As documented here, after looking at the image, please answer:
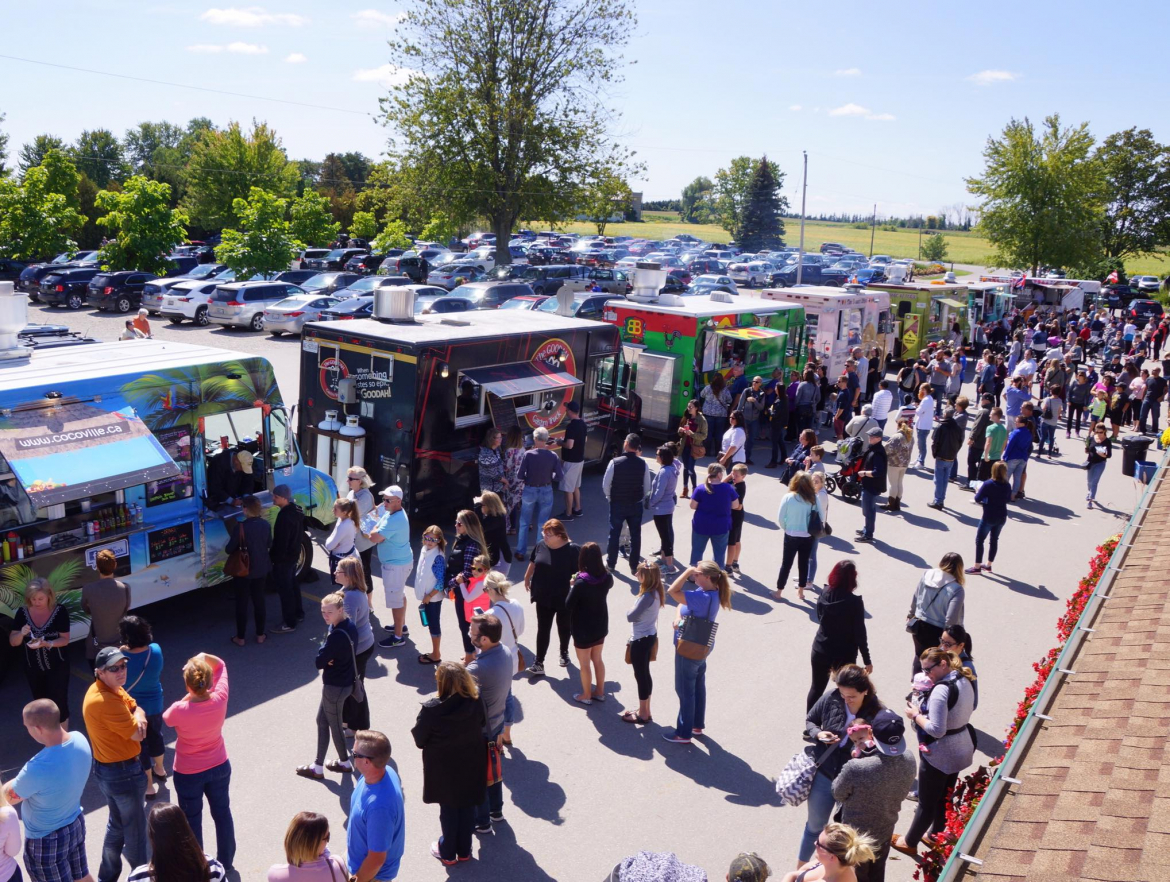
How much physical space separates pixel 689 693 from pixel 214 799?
11.6 ft

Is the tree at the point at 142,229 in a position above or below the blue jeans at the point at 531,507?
above

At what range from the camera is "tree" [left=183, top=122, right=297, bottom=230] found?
173ft

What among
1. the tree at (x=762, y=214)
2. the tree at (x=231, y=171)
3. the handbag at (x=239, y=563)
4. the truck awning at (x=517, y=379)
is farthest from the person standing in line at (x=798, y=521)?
the tree at (x=762, y=214)

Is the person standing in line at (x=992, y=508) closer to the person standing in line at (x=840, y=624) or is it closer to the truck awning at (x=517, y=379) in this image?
the person standing in line at (x=840, y=624)

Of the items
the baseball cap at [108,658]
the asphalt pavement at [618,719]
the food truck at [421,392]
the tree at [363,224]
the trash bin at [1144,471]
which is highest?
the tree at [363,224]

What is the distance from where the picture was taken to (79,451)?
25.0ft

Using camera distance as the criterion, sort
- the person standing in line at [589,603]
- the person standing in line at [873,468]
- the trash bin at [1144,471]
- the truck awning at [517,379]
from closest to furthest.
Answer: the person standing in line at [589,603] → the truck awning at [517,379] → the person standing in line at [873,468] → the trash bin at [1144,471]

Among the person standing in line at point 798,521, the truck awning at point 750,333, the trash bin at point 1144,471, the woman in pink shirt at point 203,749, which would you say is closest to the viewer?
the woman in pink shirt at point 203,749

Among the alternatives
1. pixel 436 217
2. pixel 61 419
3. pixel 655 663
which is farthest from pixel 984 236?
pixel 61 419

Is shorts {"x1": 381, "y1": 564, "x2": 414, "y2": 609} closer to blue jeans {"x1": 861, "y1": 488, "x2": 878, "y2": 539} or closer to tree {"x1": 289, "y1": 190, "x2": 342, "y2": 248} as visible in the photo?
blue jeans {"x1": 861, "y1": 488, "x2": 878, "y2": 539}

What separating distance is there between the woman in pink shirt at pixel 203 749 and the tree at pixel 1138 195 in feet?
235

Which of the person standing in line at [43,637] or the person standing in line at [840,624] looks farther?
the person standing in line at [840,624]

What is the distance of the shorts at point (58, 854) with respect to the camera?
16.1ft

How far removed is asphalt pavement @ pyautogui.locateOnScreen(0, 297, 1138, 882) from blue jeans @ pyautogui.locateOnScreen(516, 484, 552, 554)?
0.37 m
